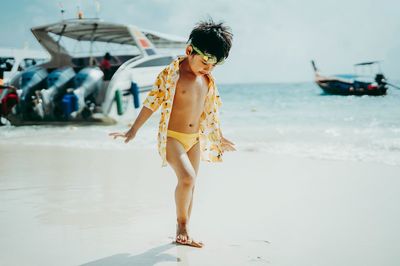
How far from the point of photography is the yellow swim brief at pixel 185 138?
259 cm

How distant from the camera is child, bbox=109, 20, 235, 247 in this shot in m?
2.40

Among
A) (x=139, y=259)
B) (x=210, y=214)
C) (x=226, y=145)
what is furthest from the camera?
(x=210, y=214)

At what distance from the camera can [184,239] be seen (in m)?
2.53

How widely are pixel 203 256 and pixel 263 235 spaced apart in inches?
21.3

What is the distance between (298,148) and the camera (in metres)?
7.30

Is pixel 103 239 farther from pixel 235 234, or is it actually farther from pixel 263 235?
pixel 263 235

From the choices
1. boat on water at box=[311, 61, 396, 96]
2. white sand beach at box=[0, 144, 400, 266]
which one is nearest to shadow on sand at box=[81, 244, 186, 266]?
white sand beach at box=[0, 144, 400, 266]

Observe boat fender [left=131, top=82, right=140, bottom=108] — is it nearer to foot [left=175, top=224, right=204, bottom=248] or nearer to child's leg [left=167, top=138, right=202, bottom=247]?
child's leg [left=167, top=138, right=202, bottom=247]

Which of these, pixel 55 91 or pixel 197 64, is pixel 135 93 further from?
pixel 197 64

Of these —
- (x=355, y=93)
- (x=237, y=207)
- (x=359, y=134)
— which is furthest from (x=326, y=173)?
(x=355, y=93)

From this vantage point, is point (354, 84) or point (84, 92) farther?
point (354, 84)

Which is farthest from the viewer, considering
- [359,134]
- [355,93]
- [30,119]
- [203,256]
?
[355,93]

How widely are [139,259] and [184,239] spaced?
31 cm

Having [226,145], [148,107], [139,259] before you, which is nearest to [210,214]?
[226,145]
